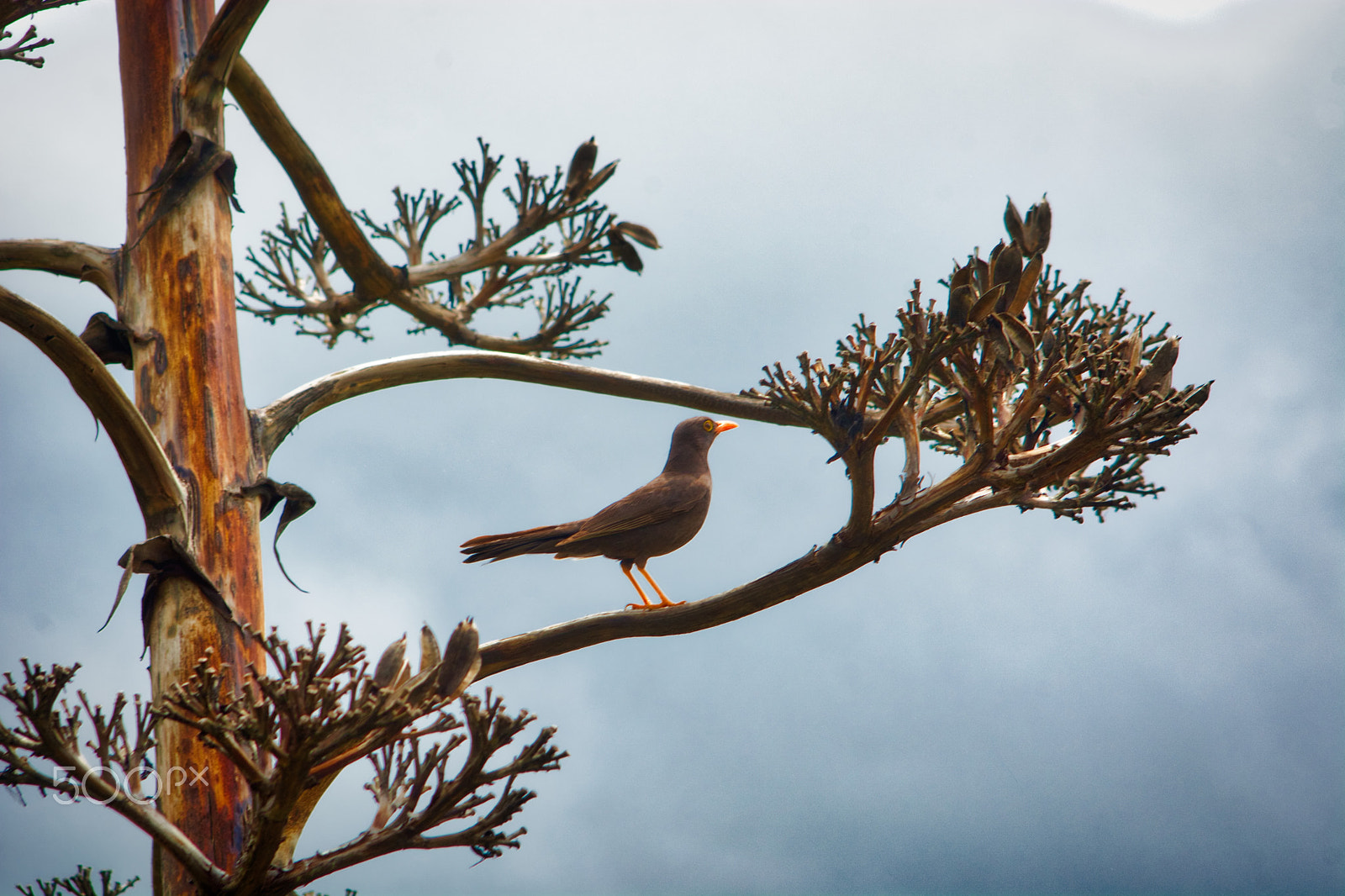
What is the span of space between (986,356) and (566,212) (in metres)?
2.82

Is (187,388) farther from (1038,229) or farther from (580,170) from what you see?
(1038,229)

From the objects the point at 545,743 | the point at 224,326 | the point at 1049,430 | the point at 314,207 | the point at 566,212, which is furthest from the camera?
the point at 566,212

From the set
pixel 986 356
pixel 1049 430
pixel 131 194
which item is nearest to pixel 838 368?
pixel 986 356

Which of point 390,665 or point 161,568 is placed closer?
point 390,665

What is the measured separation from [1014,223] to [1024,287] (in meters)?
0.26

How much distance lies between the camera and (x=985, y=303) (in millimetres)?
3443

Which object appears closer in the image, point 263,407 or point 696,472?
point 263,407

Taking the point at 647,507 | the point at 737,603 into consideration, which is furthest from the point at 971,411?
the point at 647,507

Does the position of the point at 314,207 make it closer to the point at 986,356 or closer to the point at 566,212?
the point at 566,212

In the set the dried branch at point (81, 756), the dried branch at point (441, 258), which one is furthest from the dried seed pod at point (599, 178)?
the dried branch at point (81, 756)

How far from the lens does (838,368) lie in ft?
11.4

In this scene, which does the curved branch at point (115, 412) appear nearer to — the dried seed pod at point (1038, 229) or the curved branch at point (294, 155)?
the curved branch at point (294, 155)

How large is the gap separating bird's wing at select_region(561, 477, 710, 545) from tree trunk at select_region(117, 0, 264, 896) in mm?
1491

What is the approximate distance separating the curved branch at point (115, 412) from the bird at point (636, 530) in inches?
50.4
